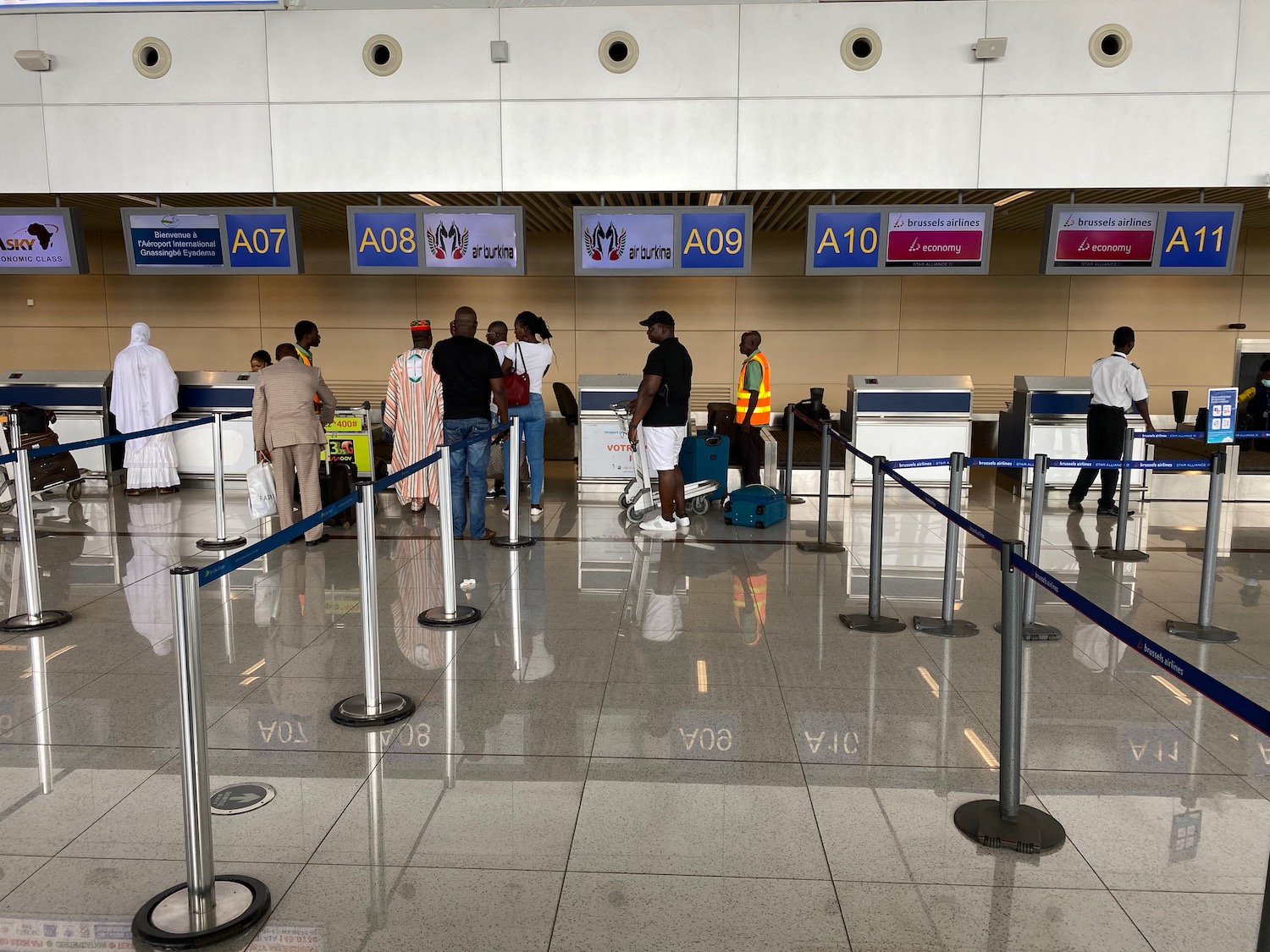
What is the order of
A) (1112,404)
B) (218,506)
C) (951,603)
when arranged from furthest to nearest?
(1112,404) → (218,506) → (951,603)

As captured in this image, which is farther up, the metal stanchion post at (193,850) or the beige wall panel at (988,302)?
the beige wall panel at (988,302)

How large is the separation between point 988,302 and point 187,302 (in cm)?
1146

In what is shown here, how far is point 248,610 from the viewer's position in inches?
214

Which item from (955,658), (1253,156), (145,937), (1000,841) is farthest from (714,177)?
(145,937)

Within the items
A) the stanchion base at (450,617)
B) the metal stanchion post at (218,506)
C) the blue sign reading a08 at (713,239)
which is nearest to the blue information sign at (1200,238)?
the blue sign reading a08 at (713,239)

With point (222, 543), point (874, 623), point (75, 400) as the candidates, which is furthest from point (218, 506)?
point (874, 623)

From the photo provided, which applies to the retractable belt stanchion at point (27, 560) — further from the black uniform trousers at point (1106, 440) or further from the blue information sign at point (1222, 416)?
the black uniform trousers at point (1106, 440)

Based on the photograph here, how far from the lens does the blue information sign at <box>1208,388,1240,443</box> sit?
19.8ft

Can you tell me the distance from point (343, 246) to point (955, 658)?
11.0 metres

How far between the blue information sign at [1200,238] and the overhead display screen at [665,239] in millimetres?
3950

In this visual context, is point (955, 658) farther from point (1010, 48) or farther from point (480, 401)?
point (1010, 48)

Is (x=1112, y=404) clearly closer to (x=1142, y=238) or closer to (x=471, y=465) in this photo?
(x=1142, y=238)

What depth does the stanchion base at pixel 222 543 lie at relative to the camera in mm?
7219

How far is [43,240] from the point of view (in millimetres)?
9078
